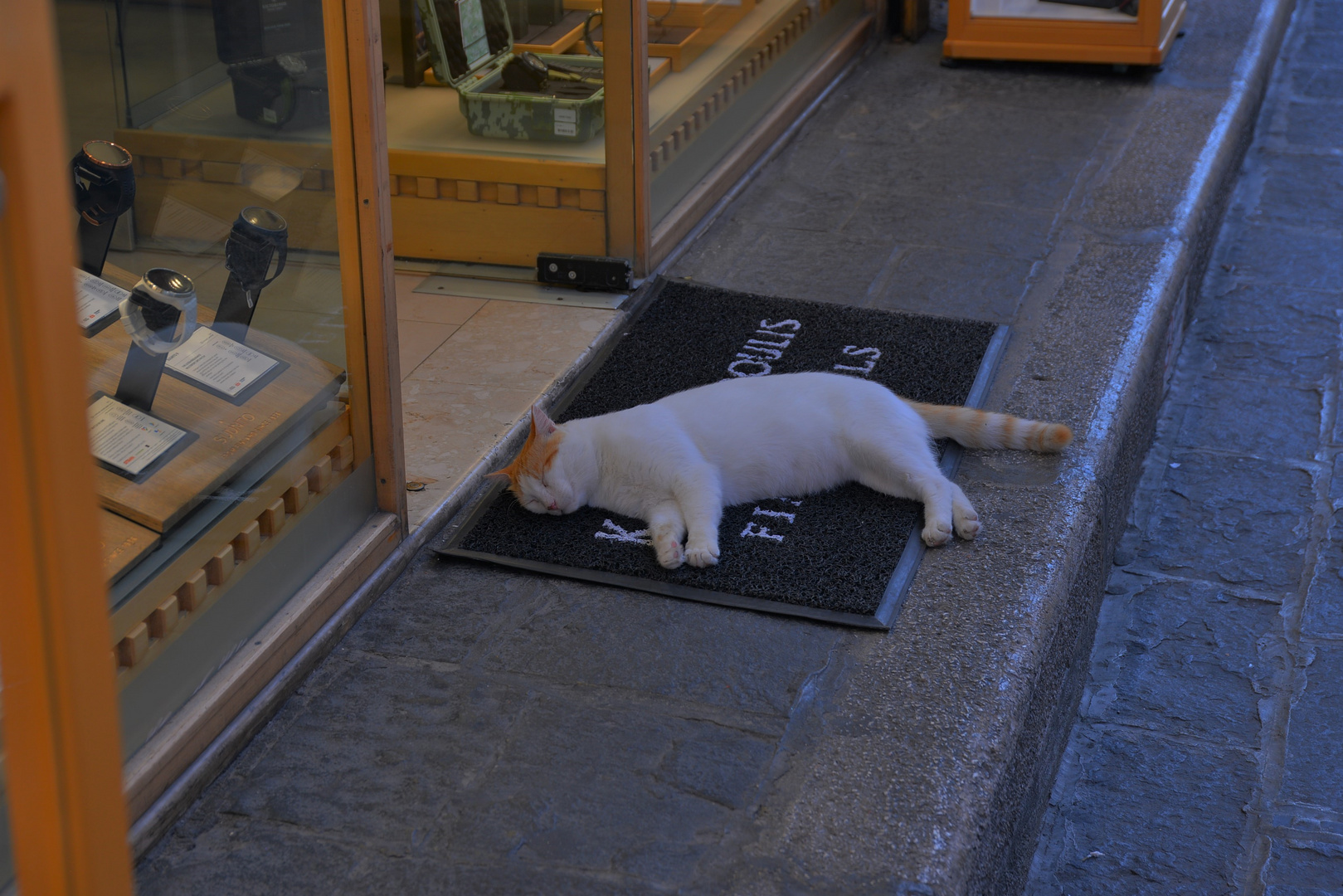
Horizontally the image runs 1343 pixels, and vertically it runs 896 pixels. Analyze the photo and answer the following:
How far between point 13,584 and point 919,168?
3.38m

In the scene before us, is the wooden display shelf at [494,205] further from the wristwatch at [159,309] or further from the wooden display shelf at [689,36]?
the wristwatch at [159,309]

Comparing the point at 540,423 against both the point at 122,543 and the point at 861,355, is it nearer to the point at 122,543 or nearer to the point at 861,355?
the point at 122,543

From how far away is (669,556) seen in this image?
224 cm

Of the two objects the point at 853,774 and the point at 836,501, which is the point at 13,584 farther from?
the point at 836,501

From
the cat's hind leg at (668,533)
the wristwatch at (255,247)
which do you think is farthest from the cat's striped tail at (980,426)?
the wristwatch at (255,247)

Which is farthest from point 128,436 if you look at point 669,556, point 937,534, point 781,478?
point 937,534

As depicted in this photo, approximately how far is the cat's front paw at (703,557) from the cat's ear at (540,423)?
0.35 m

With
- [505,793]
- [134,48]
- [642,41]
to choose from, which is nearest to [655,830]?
[505,793]

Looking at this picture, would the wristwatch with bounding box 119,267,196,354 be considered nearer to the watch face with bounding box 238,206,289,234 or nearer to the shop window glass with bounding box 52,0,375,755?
the shop window glass with bounding box 52,0,375,755

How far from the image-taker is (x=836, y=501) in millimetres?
2439

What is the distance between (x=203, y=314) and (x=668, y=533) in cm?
86

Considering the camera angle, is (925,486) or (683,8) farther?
(683,8)

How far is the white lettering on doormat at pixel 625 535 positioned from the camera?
2.35m

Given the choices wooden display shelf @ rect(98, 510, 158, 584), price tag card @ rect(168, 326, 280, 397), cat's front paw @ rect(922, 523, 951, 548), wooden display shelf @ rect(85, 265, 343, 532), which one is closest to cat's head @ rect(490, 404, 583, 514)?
wooden display shelf @ rect(85, 265, 343, 532)
